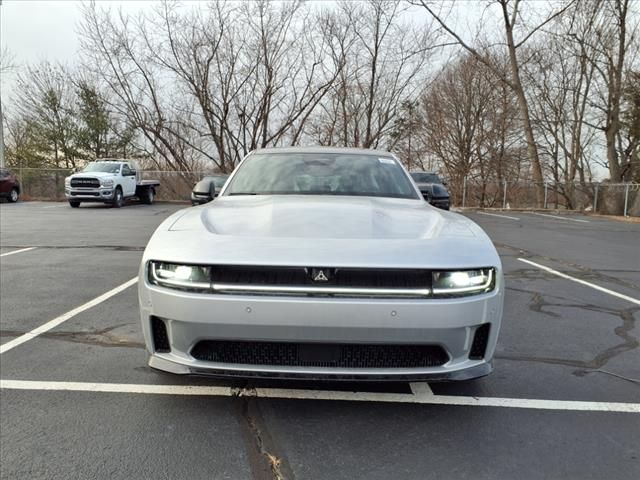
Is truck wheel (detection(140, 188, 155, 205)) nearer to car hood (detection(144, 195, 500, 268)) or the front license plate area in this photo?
car hood (detection(144, 195, 500, 268))

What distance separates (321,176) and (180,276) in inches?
77.1

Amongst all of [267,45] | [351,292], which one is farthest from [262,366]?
[267,45]

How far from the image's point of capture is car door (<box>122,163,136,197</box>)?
21.4 m

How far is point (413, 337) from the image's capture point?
2.34 metres

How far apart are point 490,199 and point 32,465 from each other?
2976 centimetres

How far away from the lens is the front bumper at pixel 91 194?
1966 centimetres

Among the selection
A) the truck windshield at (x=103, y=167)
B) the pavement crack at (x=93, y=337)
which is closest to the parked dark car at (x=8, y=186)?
the truck windshield at (x=103, y=167)

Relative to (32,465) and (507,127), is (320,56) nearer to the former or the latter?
(507,127)

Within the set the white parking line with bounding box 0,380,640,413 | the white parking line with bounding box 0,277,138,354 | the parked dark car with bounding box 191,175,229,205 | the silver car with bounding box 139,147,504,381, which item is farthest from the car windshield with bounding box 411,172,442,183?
the silver car with bounding box 139,147,504,381

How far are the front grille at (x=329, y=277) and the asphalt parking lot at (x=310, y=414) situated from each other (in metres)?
0.81

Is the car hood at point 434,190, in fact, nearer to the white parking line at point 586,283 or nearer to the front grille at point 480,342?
the front grille at point 480,342

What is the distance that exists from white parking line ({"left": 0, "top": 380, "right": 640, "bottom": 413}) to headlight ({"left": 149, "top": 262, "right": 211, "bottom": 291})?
0.85m

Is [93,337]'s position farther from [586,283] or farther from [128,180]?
[128,180]

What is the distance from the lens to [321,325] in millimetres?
2318
